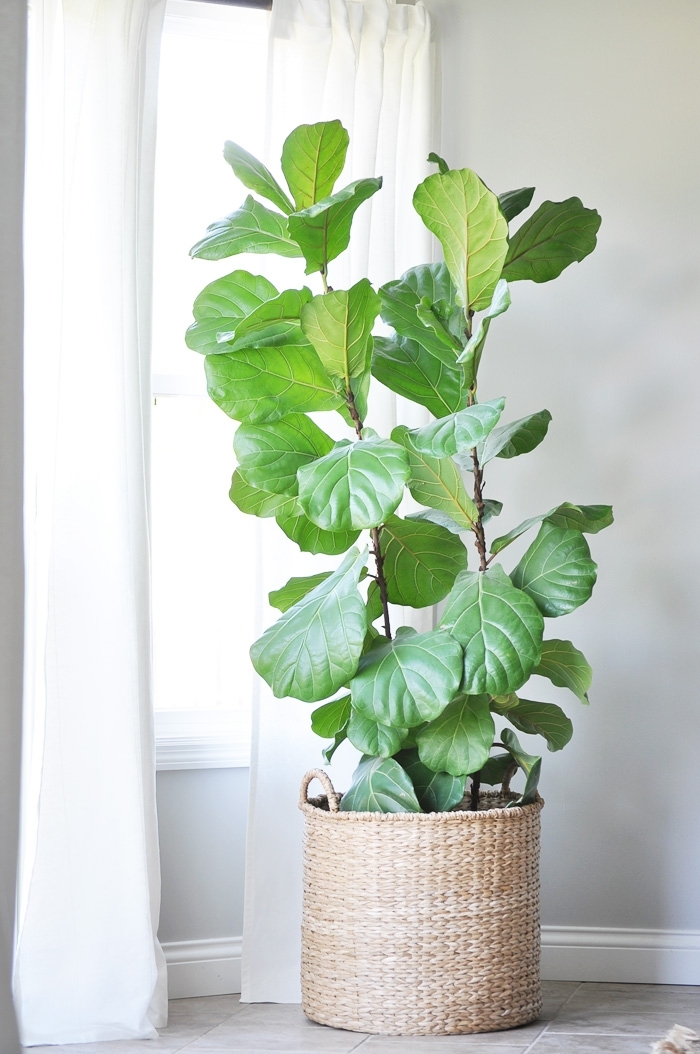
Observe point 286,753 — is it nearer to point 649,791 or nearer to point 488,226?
point 649,791

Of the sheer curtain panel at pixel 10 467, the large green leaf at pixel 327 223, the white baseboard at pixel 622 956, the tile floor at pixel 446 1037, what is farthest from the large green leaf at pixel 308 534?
the sheer curtain panel at pixel 10 467

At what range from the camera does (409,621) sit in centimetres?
214

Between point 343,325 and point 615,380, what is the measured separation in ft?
2.91

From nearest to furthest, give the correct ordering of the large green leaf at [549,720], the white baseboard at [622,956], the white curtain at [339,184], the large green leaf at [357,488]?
the large green leaf at [357,488]
the large green leaf at [549,720]
the white curtain at [339,184]
the white baseboard at [622,956]

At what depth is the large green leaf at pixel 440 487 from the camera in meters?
1.81

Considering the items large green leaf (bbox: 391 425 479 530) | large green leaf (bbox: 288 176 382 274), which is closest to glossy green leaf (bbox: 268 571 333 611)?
large green leaf (bbox: 391 425 479 530)

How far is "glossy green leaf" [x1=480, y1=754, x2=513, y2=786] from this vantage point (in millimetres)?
1946

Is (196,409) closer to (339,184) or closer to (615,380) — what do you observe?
(339,184)

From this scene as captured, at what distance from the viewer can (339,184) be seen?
2080mm

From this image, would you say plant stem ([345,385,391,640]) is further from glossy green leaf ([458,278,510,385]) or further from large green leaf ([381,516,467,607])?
glossy green leaf ([458,278,510,385])

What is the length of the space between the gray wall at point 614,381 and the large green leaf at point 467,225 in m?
0.57

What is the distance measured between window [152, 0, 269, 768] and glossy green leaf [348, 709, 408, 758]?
55cm

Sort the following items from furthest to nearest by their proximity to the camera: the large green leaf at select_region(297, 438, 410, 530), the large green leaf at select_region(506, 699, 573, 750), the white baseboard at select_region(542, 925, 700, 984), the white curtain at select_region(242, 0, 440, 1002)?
1. the white baseboard at select_region(542, 925, 700, 984)
2. the white curtain at select_region(242, 0, 440, 1002)
3. the large green leaf at select_region(506, 699, 573, 750)
4. the large green leaf at select_region(297, 438, 410, 530)

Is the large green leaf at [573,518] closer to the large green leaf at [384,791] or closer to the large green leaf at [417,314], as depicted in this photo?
the large green leaf at [417,314]
